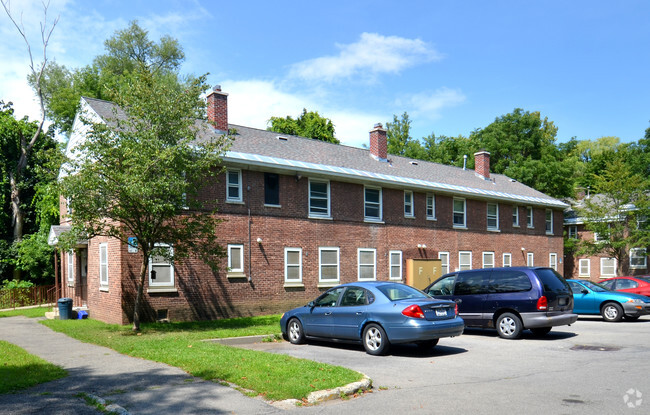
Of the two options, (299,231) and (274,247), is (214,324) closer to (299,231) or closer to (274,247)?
(274,247)

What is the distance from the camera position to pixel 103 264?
1862 cm

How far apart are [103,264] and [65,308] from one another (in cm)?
209

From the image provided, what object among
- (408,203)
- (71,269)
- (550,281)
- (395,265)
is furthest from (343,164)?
(71,269)

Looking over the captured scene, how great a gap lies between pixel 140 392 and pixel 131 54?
159 ft

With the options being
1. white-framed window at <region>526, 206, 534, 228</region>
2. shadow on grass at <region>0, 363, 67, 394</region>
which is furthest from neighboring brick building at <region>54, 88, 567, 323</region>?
shadow on grass at <region>0, 363, 67, 394</region>

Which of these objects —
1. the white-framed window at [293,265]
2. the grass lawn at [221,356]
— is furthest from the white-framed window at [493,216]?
the grass lawn at [221,356]

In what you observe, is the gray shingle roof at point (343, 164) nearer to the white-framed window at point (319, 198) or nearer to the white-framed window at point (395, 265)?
the white-framed window at point (319, 198)

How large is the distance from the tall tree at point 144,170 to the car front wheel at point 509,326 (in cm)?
774

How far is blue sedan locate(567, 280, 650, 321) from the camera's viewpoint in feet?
59.3

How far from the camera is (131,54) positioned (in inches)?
2018

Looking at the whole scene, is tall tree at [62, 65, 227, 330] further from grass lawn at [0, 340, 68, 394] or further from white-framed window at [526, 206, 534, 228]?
white-framed window at [526, 206, 534, 228]

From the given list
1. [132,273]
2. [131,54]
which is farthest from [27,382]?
[131,54]

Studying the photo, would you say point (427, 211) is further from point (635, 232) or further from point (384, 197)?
point (635, 232)

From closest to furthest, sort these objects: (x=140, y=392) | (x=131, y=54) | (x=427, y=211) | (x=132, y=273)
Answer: (x=140, y=392) → (x=132, y=273) → (x=427, y=211) → (x=131, y=54)
